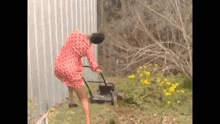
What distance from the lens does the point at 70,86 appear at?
2.31 meters

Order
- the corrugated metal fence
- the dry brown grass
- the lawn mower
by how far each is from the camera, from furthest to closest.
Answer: the dry brown grass → the lawn mower → the corrugated metal fence

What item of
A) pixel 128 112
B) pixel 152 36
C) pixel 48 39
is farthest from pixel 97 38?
pixel 128 112

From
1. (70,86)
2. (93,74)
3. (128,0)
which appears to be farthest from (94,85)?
(128,0)

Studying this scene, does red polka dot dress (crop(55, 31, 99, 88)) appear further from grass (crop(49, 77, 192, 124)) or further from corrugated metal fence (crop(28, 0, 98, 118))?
grass (crop(49, 77, 192, 124))

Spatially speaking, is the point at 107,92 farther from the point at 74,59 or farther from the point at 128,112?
the point at 74,59

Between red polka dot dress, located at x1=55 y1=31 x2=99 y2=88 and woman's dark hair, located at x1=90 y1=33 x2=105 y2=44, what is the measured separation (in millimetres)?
42

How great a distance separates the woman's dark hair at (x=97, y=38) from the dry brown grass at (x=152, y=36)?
0.99 feet

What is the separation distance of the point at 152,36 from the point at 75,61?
3.29 feet

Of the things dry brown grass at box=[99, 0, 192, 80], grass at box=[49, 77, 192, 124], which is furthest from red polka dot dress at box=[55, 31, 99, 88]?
dry brown grass at box=[99, 0, 192, 80]

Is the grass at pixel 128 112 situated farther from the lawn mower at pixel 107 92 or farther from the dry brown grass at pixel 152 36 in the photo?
the dry brown grass at pixel 152 36

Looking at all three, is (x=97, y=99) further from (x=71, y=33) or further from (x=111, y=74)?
(x=71, y=33)

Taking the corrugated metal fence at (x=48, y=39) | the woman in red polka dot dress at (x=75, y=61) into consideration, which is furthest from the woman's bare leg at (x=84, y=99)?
the corrugated metal fence at (x=48, y=39)

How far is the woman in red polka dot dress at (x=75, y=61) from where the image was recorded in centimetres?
227

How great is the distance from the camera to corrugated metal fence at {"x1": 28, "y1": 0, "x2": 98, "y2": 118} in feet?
7.42
